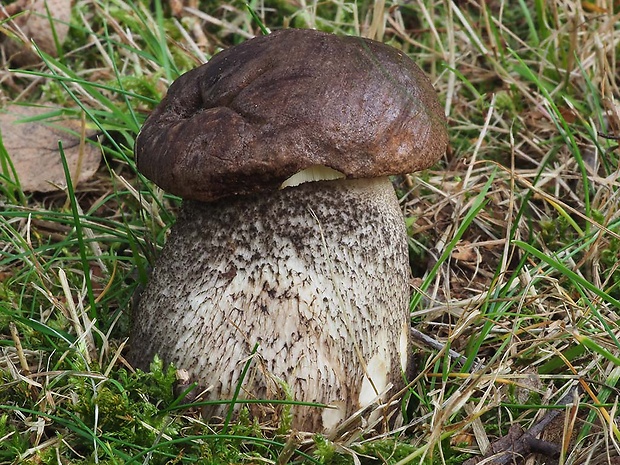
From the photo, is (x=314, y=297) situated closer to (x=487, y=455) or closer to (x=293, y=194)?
(x=293, y=194)

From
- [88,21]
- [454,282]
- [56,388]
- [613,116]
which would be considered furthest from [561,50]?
[56,388]

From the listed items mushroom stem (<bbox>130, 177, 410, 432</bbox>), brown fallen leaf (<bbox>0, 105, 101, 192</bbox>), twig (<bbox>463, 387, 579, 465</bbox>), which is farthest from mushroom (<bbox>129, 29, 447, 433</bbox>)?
brown fallen leaf (<bbox>0, 105, 101, 192</bbox>)

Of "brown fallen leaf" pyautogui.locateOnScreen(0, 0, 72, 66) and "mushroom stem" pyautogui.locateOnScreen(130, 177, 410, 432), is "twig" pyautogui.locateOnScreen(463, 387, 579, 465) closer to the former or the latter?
"mushroom stem" pyautogui.locateOnScreen(130, 177, 410, 432)

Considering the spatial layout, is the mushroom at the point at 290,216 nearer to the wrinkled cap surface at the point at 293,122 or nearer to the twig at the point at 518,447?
the wrinkled cap surface at the point at 293,122

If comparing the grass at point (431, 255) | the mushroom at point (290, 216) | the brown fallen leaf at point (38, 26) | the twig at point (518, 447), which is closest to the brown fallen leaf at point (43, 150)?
the grass at point (431, 255)

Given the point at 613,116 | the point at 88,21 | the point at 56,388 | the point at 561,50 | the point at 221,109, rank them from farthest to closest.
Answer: the point at 88,21, the point at 561,50, the point at 613,116, the point at 56,388, the point at 221,109

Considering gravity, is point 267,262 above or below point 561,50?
above

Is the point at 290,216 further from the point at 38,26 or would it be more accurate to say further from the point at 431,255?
the point at 38,26

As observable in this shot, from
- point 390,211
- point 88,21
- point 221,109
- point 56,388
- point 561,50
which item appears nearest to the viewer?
point 221,109
